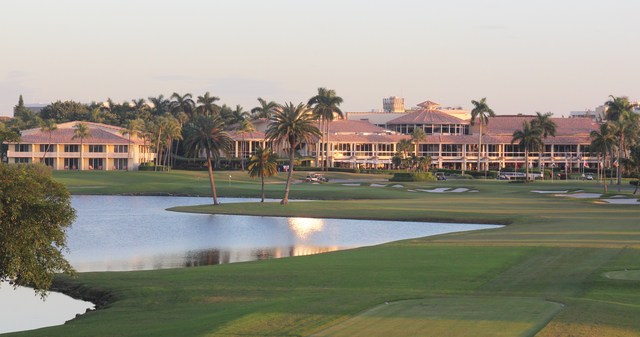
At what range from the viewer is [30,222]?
30.9 meters

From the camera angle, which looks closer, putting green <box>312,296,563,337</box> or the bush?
putting green <box>312,296,563,337</box>

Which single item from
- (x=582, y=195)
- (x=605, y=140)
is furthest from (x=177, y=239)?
(x=605, y=140)

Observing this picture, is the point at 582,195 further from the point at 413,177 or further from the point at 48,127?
the point at 48,127

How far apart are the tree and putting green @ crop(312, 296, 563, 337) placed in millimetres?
9508

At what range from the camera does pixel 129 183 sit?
454ft

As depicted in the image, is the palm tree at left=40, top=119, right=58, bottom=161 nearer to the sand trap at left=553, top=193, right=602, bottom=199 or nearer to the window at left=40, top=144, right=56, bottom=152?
the window at left=40, top=144, right=56, bottom=152

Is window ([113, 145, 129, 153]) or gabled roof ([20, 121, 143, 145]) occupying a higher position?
gabled roof ([20, 121, 143, 145])

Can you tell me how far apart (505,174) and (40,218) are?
506 ft

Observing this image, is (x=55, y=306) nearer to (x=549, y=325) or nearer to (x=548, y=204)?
(x=549, y=325)

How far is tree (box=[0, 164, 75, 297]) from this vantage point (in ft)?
99.7

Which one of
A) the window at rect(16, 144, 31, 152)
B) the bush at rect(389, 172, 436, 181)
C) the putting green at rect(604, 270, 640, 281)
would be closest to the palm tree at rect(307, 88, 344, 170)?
the bush at rect(389, 172, 436, 181)

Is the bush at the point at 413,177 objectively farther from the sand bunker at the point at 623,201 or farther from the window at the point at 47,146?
the window at the point at 47,146

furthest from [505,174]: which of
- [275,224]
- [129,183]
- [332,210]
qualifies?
[275,224]

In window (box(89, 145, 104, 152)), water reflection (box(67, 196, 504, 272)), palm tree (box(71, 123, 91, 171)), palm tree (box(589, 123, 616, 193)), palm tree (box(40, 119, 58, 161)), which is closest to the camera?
water reflection (box(67, 196, 504, 272))
